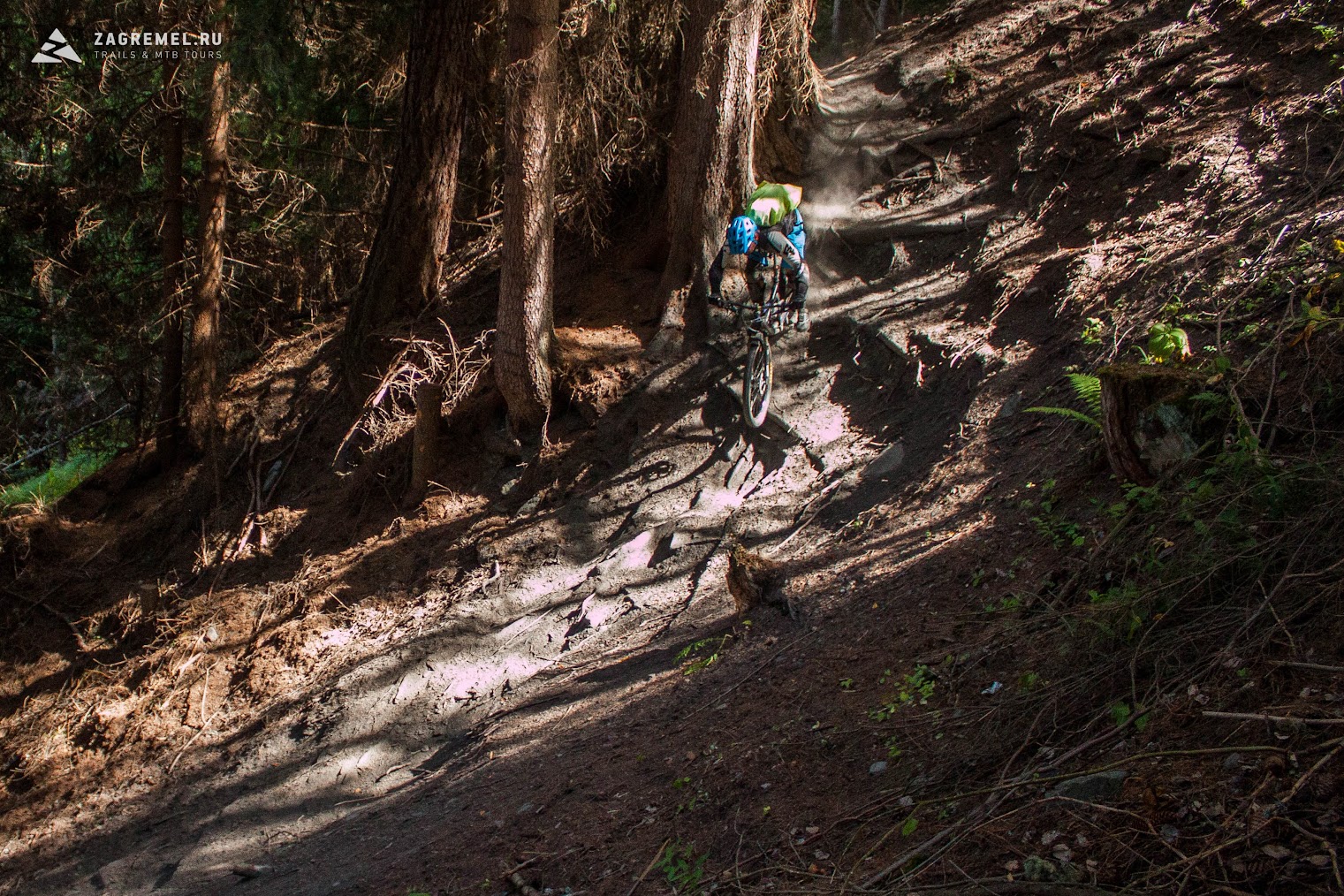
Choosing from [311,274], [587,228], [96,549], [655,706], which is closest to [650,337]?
[587,228]

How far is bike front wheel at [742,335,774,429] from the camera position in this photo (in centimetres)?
945

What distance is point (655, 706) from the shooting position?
6.52m

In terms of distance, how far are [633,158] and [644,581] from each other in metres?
5.88

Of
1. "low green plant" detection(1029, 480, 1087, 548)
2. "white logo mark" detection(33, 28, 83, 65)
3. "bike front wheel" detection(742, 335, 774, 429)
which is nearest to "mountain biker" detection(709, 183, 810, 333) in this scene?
"bike front wheel" detection(742, 335, 774, 429)

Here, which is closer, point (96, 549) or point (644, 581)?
point (644, 581)

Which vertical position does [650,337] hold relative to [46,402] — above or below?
below

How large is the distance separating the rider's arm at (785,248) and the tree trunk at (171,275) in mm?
8366

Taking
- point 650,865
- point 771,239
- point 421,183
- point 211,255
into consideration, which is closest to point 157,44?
point 211,255

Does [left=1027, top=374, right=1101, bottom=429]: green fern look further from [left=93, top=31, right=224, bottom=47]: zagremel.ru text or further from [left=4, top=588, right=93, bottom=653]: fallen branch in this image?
[left=4, top=588, right=93, bottom=653]: fallen branch

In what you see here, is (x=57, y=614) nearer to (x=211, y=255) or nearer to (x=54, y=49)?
(x=211, y=255)

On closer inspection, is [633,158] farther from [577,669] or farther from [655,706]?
[655,706]

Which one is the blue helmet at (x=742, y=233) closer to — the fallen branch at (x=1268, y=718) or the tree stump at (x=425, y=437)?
the tree stump at (x=425, y=437)

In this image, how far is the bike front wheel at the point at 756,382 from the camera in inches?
372

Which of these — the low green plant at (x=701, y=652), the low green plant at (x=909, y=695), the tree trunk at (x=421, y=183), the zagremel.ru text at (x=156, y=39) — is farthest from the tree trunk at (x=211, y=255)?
the low green plant at (x=909, y=695)
